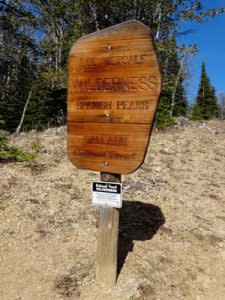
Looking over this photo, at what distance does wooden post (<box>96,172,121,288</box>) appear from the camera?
3658mm

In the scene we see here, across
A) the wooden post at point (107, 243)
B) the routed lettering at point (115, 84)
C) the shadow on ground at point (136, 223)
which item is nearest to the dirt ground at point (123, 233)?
the shadow on ground at point (136, 223)

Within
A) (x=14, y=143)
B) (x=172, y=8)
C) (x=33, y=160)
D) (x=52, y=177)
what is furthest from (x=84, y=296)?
(x=172, y=8)

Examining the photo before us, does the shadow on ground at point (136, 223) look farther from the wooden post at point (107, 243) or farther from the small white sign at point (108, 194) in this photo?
the small white sign at point (108, 194)

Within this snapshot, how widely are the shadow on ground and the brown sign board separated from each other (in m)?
1.61

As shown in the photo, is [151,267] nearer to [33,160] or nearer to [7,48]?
[33,160]

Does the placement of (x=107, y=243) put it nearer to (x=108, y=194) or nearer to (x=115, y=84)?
(x=108, y=194)

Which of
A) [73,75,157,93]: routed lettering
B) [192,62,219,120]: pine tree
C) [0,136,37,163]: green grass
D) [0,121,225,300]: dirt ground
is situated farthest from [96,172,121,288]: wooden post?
[192,62,219,120]: pine tree

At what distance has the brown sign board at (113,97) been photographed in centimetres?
321

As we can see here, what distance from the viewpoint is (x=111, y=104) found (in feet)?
11.1

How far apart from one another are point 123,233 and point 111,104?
7.84 feet

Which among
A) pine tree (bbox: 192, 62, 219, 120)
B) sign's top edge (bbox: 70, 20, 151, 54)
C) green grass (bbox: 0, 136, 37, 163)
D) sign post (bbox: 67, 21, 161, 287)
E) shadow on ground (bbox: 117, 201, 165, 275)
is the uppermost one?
sign's top edge (bbox: 70, 20, 151, 54)

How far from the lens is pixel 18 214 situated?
5262mm

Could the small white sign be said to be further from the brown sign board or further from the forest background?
the forest background

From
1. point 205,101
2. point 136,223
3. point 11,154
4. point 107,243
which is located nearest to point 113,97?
point 107,243
